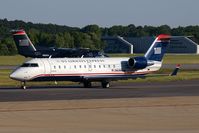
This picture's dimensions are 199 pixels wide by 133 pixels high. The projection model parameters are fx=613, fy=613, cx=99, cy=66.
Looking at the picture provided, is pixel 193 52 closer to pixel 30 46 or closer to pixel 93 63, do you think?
pixel 30 46

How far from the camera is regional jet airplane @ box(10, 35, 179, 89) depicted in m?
41.5

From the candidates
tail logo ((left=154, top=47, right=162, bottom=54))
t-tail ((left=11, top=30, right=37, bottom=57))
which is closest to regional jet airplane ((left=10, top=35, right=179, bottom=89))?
tail logo ((left=154, top=47, right=162, bottom=54))

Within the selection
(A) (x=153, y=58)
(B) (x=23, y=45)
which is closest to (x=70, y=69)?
(A) (x=153, y=58)

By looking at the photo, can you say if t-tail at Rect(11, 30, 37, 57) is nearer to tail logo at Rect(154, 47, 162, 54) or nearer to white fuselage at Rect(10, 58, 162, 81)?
tail logo at Rect(154, 47, 162, 54)

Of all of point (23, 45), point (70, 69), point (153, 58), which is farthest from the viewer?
point (23, 45)

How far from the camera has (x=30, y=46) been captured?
292 feet

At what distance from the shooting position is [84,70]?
4316 centimetres

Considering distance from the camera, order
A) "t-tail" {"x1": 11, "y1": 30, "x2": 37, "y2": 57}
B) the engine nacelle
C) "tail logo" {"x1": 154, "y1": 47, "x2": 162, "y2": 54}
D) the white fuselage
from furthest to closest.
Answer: "t-tail" {"x1": 11, "y1": 30, "x2": 37, "y2": 57}
"tail logo" {"x1": 154, "y1": 47, "x2": 162, "y2": 54}
the engine nacelle
the white fuselage

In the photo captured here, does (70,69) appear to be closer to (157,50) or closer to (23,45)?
(157,50)

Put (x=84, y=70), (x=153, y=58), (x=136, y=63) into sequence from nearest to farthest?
1. (x=84, y=70)
2. (x=136, y=63)
3. (x=153, y=58)

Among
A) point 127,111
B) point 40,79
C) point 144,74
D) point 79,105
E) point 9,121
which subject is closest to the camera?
point 9,121

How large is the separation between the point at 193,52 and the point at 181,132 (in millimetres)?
182071

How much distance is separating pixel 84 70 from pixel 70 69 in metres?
1.07

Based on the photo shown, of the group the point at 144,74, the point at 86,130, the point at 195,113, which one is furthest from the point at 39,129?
the point at 144,74
